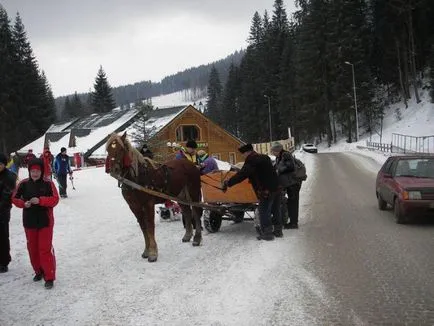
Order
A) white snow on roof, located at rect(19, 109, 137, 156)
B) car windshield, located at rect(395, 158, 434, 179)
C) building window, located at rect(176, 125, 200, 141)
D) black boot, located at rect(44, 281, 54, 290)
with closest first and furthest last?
black boot, located at rect(44, 281, 54, 290) < car windshield, located at rect(395, 158, 434, 179) < white snow on roof, located at rect(19, 109, 137, 156) < building window, located at rect(176, 125, 200, 141)

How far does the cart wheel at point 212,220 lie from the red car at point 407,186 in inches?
160

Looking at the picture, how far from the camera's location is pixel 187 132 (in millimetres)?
50000

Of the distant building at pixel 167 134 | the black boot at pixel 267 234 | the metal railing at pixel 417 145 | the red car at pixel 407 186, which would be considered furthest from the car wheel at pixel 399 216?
the distant building at pixel 167 134

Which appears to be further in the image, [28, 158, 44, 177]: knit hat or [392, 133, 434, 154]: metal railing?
[392, 133, 434, 154]: metal railing

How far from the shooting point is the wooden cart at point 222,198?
32.0ft

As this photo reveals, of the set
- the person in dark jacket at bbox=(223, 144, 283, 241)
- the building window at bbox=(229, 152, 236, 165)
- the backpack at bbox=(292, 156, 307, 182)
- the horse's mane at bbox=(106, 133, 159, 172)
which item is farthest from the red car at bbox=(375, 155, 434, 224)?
the building window at bbox=(229, 152, 236, 165)

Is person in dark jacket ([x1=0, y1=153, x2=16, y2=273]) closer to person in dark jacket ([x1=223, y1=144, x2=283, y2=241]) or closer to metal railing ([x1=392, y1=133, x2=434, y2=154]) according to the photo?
person in dark jacket ([x1=223, y1=144, x2=283, y2=241])

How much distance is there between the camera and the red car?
9875 millimetres

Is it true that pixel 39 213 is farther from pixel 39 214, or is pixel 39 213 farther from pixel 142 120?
pixel 142 120

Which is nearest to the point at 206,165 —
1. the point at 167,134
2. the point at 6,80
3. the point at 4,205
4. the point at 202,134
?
the point at 4,205

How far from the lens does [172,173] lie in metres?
8.80

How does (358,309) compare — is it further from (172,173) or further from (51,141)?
(51,141)

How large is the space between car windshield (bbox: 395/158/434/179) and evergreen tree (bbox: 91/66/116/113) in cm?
8248

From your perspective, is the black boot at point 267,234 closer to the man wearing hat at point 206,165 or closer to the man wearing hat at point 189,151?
the man wearing hat at point 206,165
